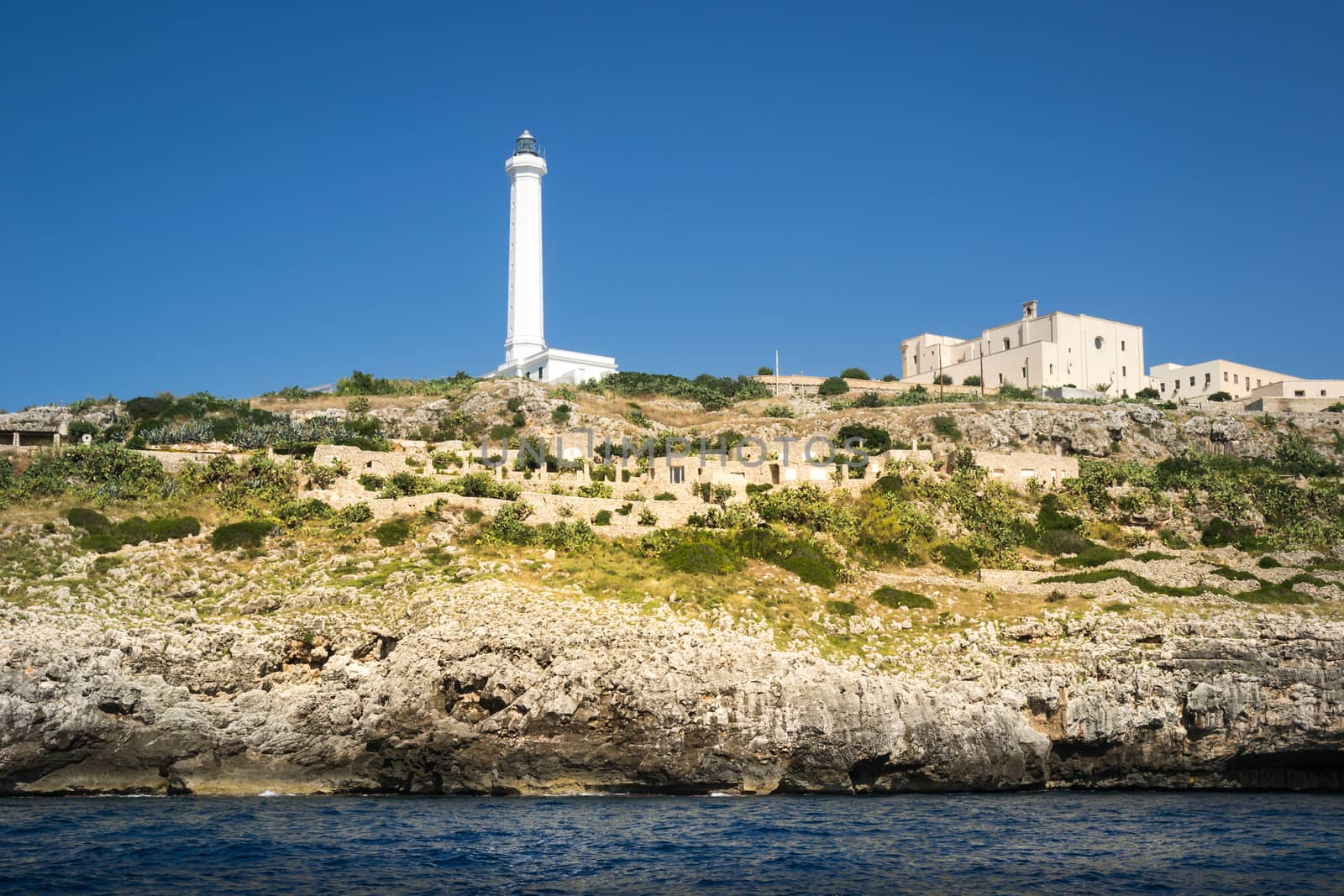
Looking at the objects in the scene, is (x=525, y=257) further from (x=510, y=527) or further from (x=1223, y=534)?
(x=1223, y=534)

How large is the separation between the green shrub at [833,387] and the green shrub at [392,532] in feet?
157

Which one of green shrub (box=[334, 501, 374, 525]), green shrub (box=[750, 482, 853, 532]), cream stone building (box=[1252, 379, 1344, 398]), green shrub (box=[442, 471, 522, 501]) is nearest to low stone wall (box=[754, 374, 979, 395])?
cream stone building (box=[1252, 379, 1344, 398])

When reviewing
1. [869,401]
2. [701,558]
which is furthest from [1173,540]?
[869,401]

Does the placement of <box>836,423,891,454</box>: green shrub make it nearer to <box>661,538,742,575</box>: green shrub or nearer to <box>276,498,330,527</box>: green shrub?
<box>661,538,742,575</box>: green shrub

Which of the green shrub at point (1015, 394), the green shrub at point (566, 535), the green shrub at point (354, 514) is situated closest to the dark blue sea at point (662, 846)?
the green shrub at point (566, 535)

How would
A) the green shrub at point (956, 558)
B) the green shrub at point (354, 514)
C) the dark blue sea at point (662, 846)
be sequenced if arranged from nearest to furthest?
the dark blue sea at point (662, 846) → the green shrub at point (354, 514) → the green shrub at point (956, 558)

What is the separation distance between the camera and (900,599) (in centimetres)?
4172

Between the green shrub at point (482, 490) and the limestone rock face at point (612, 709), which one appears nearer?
the limestone rock face at point (612, 709)

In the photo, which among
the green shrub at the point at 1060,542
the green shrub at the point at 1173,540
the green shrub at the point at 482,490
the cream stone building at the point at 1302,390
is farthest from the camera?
the cream stone building at the point at 1302,390

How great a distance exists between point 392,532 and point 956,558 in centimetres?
2226

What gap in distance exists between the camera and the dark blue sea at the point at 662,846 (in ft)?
73.8

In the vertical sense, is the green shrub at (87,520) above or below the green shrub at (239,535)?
above

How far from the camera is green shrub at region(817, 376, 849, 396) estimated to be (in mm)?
86438

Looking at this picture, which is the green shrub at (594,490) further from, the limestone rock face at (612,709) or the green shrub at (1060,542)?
the green shrub at (1060,542)
